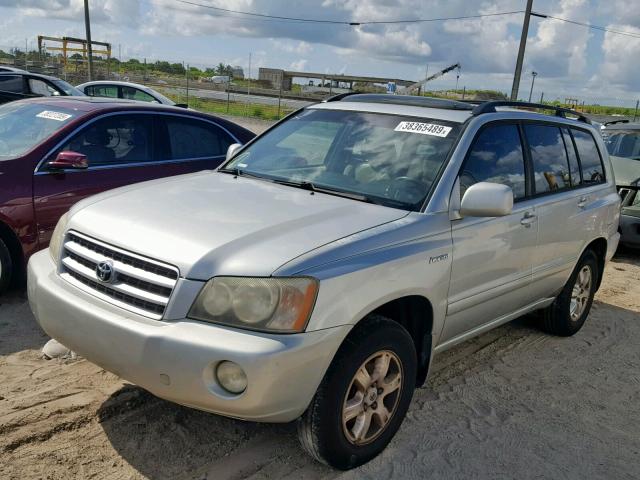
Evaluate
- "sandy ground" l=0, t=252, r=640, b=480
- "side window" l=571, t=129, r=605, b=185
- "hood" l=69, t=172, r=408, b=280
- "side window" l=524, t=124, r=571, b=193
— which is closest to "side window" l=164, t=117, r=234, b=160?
"sandy ground" l=0, t=252, r=640, b=480

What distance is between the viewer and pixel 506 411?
13.0ft

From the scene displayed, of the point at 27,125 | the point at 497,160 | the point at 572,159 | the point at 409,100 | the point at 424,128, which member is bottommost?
the point at 27,125

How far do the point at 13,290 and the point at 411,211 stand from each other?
3587 millimetres

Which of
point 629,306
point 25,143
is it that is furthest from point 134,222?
point 629,306

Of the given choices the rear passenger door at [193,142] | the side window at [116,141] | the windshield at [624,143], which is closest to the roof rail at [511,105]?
the rear passenger door at [193,142]

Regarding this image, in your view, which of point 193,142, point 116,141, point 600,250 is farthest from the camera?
point 193,142

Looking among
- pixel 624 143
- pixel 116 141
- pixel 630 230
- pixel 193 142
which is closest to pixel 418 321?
pixel 116 141

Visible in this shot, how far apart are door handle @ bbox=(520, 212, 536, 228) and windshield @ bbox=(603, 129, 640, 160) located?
256 inches

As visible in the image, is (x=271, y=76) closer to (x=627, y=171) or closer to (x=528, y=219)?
(x=627, y=171)

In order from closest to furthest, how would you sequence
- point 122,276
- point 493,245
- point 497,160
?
point 122,276, point 493,245, point 497,160

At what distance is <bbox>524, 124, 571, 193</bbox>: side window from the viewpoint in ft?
14.6

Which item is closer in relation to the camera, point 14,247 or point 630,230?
point 14,247

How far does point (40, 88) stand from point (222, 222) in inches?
442

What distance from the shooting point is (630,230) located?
8.45 meters
